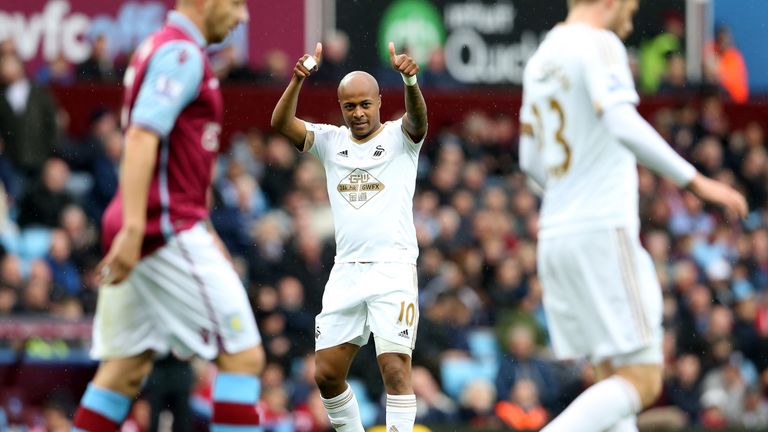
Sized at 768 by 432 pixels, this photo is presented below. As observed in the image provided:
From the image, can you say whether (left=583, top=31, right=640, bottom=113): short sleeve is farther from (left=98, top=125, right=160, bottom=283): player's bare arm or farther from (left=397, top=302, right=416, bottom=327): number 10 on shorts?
(left=397, top=302, right=416, bottom=327): number 10 on shorts

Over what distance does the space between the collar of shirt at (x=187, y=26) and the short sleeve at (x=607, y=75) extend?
5.81 feet

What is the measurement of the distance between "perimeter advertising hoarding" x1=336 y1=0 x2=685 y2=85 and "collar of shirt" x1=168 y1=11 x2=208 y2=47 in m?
13.9

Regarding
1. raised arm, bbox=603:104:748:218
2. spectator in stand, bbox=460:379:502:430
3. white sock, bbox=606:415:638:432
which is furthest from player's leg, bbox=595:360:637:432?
spectator in stand, bbox=460:379:502:430

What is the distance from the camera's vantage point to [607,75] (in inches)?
266

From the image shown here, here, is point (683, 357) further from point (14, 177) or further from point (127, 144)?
point (127, 144)

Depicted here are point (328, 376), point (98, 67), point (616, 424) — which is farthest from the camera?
point (98, 67)

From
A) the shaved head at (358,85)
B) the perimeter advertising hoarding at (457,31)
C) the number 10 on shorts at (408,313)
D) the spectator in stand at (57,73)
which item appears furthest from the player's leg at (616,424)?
the perimeter advertising hoarding at (457,31)

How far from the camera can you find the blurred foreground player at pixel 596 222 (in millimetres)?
6727

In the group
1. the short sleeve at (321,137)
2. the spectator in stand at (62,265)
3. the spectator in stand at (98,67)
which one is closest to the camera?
the short sleeve at (321,137)

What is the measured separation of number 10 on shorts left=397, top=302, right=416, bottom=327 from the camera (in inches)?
362

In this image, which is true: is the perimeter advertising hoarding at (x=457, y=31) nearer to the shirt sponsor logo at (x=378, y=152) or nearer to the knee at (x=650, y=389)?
the shirt sponsor logo at (x=378, y=152)

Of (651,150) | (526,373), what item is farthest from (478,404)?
(651,150)

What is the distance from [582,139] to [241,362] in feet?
5.92

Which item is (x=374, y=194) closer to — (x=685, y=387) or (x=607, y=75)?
(x=607, y=75)
